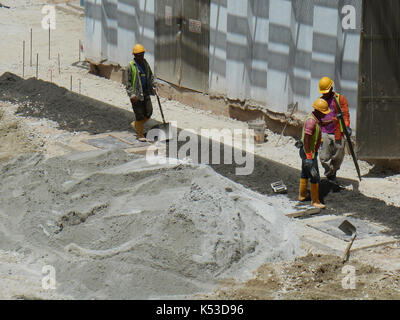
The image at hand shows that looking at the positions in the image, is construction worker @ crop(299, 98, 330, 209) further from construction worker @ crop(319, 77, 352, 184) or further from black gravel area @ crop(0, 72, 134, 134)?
black gravel area @ crop(0, 72, 134, 134)

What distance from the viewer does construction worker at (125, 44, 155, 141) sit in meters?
15.7

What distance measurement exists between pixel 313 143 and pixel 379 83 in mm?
2344

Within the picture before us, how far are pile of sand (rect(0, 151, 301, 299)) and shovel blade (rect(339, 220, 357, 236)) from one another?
684 mm

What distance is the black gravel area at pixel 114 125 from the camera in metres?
12.6

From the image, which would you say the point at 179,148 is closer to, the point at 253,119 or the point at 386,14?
the point at 253,119

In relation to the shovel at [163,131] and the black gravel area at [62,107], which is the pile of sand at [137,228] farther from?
the black gravel area at [62,107]

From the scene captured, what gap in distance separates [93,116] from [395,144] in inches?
256

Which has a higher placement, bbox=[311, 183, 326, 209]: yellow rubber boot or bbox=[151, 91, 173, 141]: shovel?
bbox=[311, 183, 326, 209]: yellow rubber boot

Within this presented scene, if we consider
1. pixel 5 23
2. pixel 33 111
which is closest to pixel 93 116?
pixel 33 111

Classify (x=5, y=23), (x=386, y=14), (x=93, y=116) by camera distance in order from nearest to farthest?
(x=386, y=14)
(x=93, y=116)
(x=5, y=23)

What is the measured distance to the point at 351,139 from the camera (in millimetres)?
14828

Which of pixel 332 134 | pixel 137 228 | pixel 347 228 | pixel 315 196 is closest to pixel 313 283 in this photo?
pixel 347 228
